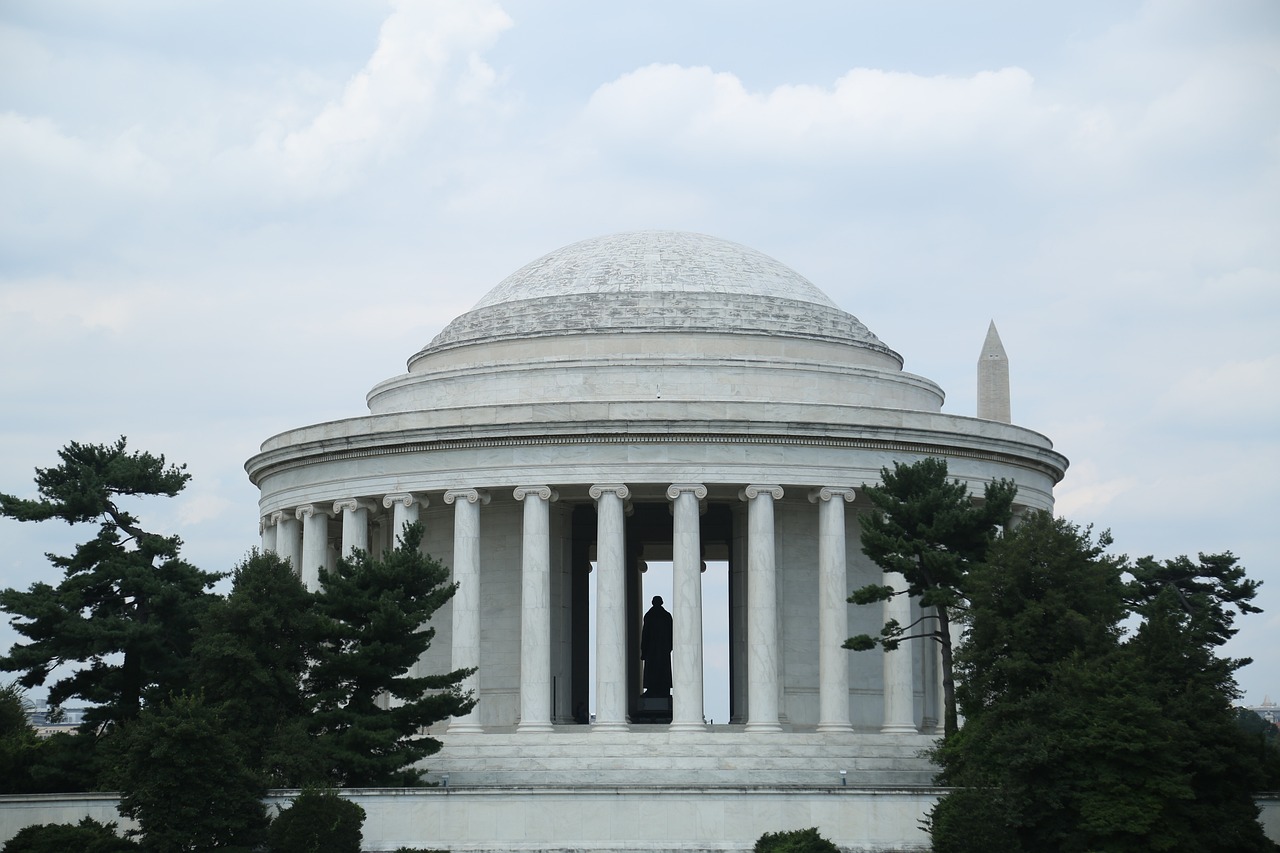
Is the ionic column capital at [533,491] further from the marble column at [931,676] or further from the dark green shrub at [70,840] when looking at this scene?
Result: the dark green shrub at [70,840]

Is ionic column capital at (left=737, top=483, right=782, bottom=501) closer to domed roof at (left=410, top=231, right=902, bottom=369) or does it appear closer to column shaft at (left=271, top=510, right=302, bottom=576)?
domed roof at (left=410, top=231, right=902, bottom=369)

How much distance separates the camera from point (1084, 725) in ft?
145

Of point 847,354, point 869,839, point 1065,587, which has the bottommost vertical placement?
point 869,839

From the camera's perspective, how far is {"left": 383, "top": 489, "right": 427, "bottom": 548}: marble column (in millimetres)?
62156

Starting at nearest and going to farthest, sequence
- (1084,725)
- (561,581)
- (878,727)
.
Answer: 1. (1084,725)
2. (878,727)
3. (561,581)

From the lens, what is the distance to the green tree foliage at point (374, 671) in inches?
1966

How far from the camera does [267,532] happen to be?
232 ft

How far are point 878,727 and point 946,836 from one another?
18.0m

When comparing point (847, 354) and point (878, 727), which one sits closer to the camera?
point (878, 727)

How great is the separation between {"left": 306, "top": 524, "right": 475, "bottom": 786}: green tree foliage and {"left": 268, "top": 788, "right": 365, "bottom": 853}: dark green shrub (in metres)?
3.59

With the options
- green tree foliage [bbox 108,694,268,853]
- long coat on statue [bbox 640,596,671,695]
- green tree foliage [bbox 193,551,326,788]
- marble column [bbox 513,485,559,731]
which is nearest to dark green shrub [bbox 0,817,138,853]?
green tree foliage [bbox 108,694,268,853]

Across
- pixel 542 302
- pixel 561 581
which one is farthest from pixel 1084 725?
pixel 542 302

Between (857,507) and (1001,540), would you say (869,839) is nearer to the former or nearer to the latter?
(1001,540)

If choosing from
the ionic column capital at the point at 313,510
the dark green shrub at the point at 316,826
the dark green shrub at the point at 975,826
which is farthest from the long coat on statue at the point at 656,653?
the dark green shrub at the point at 975,826
